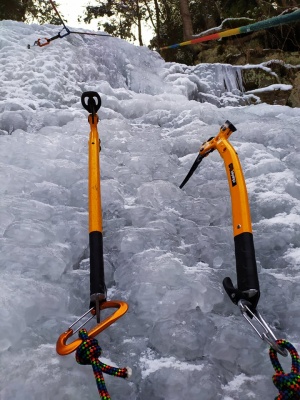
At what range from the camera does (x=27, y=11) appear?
15.3 metres

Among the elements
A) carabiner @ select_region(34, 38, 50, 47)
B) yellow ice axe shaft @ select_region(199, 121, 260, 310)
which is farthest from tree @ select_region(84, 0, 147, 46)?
yellow ice axe shaft @ select_region(199, 121, 260, 310)

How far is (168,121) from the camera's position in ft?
14.3

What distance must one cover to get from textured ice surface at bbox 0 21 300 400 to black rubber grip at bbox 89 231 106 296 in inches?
8.9

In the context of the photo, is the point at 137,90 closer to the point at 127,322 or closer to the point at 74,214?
the point at 74,214

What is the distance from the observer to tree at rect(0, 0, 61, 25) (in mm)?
13173

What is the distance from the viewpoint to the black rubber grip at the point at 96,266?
1468 mm

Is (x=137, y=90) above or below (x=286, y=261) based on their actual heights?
above

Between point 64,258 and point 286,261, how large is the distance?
1.08 m

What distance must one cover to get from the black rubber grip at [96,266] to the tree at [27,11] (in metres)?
13.7

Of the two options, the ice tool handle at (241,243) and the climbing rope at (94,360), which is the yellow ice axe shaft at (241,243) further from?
the climbing rope at (94,360)

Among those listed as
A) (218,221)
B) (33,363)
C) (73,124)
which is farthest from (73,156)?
(33,363)

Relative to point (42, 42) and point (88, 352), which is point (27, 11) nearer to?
A: point (42, 42)

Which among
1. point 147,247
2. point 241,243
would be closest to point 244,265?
point 241,243

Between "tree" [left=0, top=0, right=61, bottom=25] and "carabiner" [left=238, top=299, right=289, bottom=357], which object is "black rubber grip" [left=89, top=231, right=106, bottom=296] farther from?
"tree" [left=0, top=0, right=61, bottom=25]
